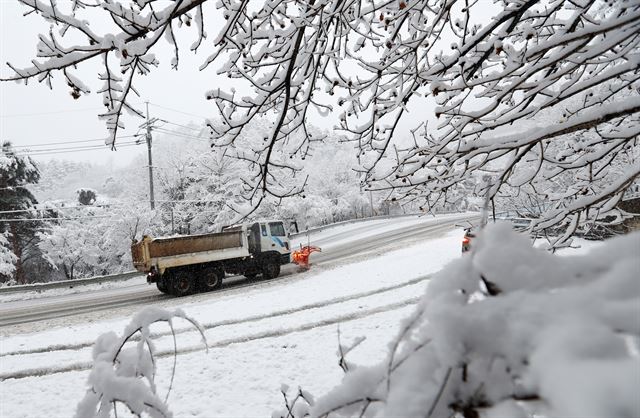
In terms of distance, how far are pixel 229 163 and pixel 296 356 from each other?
23.3 m

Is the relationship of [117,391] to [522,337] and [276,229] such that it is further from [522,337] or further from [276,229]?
[276,229]

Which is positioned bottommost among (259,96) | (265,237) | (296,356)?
(296,356)

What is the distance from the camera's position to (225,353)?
738cm

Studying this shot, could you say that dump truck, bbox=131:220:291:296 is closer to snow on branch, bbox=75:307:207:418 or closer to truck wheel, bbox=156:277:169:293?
truck wheel, bbox=156:277:169:293

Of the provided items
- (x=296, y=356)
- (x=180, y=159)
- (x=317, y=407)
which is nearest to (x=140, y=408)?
(x=317, y=407)

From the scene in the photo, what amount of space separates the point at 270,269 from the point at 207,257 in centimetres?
268

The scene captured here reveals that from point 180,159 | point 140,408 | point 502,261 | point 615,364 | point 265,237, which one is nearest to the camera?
point 615,364

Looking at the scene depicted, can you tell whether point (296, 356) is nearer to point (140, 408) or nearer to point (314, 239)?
point (140, 408)

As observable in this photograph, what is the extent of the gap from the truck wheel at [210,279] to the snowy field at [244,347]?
107 centimetres

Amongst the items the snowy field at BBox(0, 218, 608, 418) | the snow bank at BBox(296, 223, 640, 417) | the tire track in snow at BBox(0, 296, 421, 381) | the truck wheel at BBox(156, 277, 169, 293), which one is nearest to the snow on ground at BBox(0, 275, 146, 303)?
the truck wheel at BBox(156, 277, 169, 293)

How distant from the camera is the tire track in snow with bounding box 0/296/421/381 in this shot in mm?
7371

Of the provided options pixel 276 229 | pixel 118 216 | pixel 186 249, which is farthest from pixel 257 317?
pixel 118 216

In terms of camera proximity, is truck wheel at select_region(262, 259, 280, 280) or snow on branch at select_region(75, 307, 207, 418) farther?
truck wheel at select_region(262, 259, 280, 280)

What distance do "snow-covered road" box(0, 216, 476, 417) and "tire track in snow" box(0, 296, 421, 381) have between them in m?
0.02
